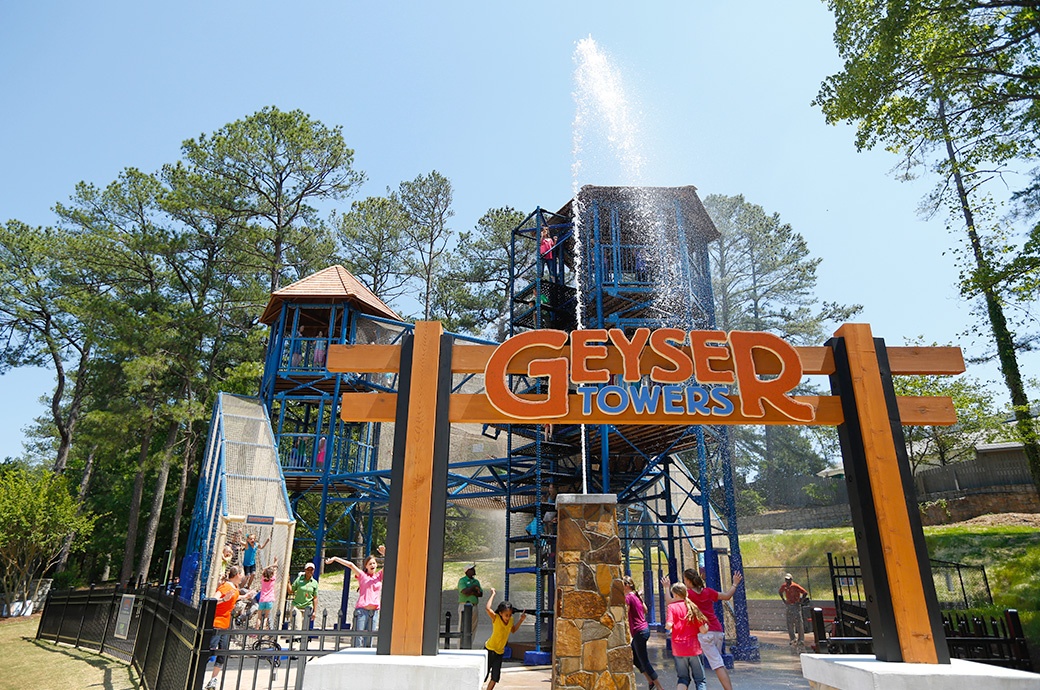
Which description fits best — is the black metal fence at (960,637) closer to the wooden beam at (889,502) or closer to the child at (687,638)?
the wooden beam at (889,502)

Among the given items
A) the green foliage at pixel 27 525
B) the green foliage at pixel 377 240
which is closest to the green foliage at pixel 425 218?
the green foliage at pixel 377 240

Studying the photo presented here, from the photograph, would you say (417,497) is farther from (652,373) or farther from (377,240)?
(377,240)

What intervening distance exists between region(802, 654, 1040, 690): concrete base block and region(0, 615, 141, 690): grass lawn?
928cm

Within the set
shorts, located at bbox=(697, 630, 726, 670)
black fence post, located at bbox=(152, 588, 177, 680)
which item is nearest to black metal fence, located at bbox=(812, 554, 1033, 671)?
shorts, located at bbox=(697, 630, 726, 670)

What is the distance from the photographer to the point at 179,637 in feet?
23.1

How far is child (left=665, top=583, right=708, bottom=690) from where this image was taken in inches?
268

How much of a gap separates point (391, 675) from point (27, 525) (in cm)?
2212

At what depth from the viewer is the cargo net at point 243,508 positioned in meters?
12.4

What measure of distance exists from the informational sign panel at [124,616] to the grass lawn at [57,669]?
49 centimetres

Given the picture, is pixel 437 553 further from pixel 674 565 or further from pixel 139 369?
pixel 139 369

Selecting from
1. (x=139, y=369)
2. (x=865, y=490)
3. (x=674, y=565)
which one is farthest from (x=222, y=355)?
(x=865, y=490)

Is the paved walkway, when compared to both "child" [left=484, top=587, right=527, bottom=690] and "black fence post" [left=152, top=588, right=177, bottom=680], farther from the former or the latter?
"black fence post" [left=152, top=588, right=177, bottom=680]

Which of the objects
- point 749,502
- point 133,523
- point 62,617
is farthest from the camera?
point 749,502

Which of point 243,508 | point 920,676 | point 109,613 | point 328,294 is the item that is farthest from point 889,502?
point 328,294
